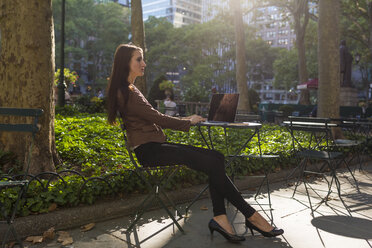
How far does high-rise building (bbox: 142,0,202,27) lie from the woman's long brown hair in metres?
119

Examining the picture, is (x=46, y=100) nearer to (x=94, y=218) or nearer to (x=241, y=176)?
(x=94, y=218)

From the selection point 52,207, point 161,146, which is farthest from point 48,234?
point 161,146

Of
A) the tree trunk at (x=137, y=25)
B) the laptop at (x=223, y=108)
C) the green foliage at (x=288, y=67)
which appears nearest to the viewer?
the laptop at (x=223, y=108)

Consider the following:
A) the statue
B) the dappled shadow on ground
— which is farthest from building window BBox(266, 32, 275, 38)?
the dappled shadow on ground

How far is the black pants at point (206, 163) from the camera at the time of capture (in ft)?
11.6

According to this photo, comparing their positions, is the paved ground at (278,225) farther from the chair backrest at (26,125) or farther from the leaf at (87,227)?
the chair backrest at (26,125)

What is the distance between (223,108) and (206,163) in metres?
0.86

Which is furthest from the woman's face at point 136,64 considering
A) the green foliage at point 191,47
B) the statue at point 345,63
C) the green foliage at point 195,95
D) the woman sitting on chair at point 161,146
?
the green foliage at point 191,47

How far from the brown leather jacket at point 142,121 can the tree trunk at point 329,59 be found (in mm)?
7307

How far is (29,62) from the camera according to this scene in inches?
185

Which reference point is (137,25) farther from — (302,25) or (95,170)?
(302,25)

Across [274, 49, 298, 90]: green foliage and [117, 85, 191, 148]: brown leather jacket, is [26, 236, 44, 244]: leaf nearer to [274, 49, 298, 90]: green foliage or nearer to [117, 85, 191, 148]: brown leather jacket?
Answer: [117, 85, 191, 148]: brown leather jacket

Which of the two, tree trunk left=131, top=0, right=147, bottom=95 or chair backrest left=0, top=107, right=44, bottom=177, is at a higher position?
tree trunk left=131, top=0, right=147, bottom=95

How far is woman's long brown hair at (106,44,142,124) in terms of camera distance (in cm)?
372
